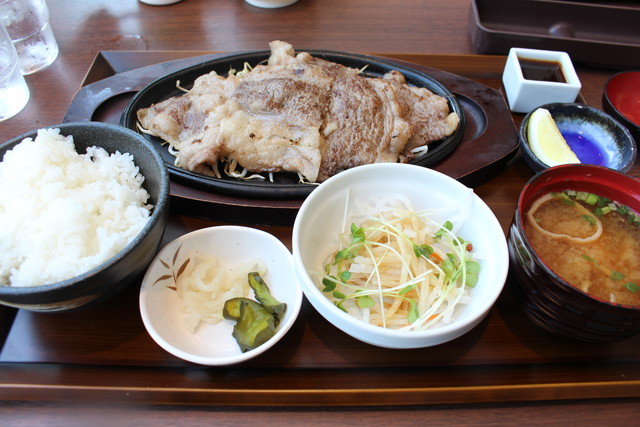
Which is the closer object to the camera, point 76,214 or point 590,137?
point 76,214

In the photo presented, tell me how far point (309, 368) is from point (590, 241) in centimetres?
106

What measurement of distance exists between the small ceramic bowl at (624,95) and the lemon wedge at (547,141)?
1.50ft

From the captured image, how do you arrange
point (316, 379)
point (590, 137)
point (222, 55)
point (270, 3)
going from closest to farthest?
point (316, 379) < point (590, 137) < point (222, 55) < point (270, 3)

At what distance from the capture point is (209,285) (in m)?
1.59

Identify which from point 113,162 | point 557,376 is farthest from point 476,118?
point 113,162

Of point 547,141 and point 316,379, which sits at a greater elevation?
point 547,141

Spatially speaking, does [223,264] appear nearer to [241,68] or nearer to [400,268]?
[400,268]

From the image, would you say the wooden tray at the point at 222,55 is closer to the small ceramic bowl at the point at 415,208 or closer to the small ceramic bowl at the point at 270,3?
the small ceramic bowl at the point at 415,208

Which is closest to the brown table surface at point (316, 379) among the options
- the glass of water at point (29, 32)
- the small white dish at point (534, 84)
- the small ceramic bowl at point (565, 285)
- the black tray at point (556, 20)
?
the small ceramic bowl at point (565, 285)

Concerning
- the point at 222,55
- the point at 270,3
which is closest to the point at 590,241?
the point at 222,55

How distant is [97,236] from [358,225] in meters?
0.94

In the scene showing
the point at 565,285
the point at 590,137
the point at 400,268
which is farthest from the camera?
the point at 590,137

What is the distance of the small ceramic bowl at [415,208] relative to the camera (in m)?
1.29

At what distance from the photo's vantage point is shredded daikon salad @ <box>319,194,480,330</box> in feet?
4.74
